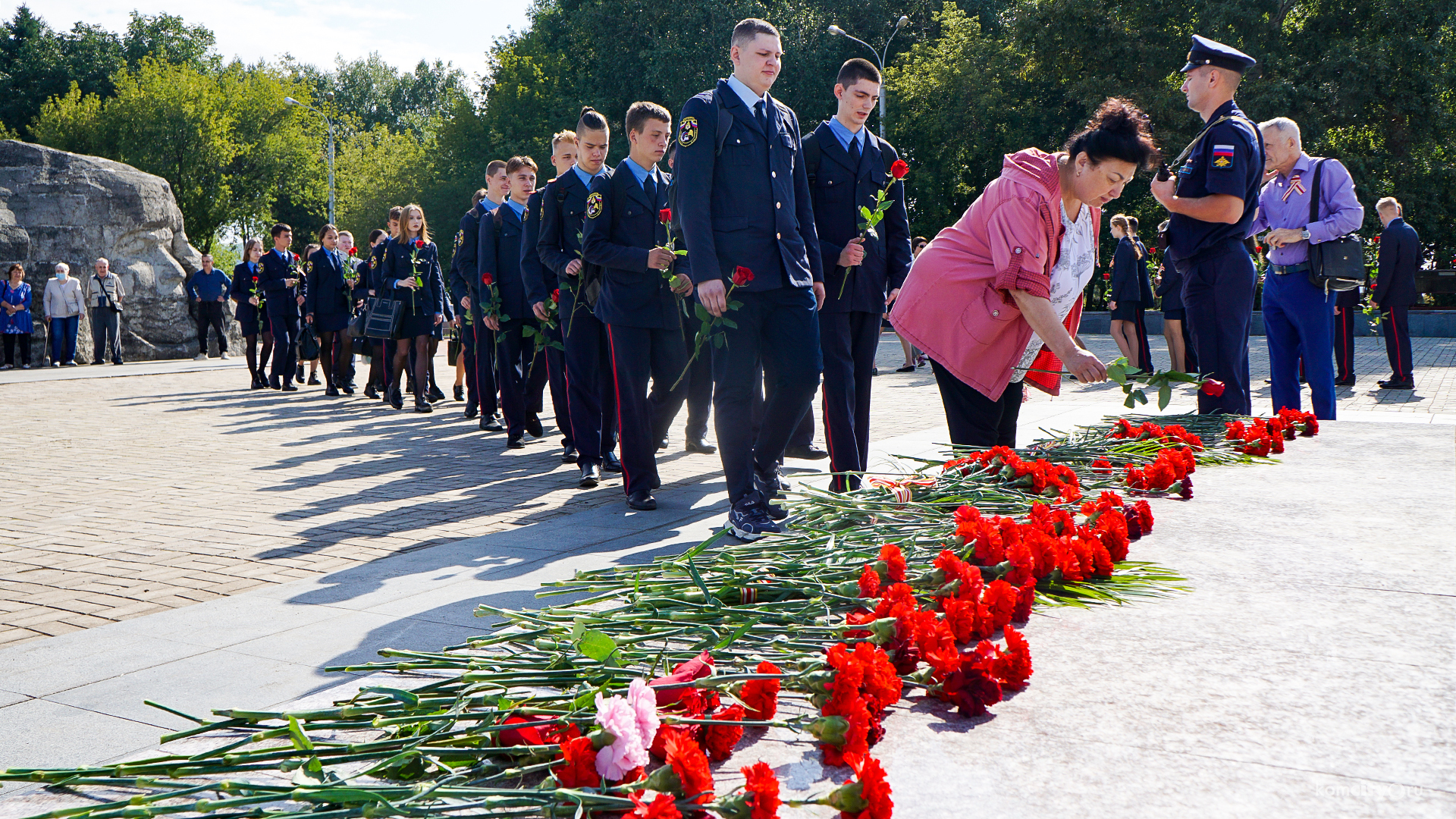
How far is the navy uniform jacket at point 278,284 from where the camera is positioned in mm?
14594

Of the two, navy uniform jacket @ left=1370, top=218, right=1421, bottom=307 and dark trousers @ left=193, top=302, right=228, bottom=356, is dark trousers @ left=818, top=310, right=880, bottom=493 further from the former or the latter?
dark trousers @ left=193, top=302, right=228, bottom=356

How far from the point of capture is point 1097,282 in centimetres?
2962

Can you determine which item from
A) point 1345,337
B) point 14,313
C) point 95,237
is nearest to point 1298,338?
point 1345,337

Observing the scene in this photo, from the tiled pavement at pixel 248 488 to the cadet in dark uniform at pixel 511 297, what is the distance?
35 cm

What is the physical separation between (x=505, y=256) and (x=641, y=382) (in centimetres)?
323

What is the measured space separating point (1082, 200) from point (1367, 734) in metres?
2.77

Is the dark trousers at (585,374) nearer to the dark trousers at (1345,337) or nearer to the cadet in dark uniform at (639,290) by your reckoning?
the cadet in dark uniform at (639,290)

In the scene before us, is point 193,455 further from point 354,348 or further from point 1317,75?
point 1317,75

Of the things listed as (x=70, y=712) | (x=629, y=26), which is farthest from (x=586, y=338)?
(x=629, y=26)

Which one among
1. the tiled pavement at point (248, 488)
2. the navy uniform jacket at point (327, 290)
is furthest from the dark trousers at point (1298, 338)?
the navy uniform jacket at point (327, 290)

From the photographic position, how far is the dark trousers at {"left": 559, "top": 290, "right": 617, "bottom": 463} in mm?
6844

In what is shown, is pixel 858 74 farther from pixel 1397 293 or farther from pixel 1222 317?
pixel 1397 293

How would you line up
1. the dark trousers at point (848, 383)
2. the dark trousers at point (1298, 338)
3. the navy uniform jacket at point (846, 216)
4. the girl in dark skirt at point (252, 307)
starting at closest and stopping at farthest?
the dark trousers at point (848, 383), the navy uniform jacket at point (846, 216), the dark trousers at point (1298, 338), the girl in dark skirt at point (252, 307)

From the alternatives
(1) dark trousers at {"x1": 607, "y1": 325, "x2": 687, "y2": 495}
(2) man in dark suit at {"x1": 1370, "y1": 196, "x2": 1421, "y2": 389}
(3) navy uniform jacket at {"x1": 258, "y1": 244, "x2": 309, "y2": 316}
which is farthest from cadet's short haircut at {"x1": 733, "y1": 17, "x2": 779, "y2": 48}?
(3) navy uniform jacket at {"x1": 258, "y1": 244, "x2": 309, "y2": 316}
